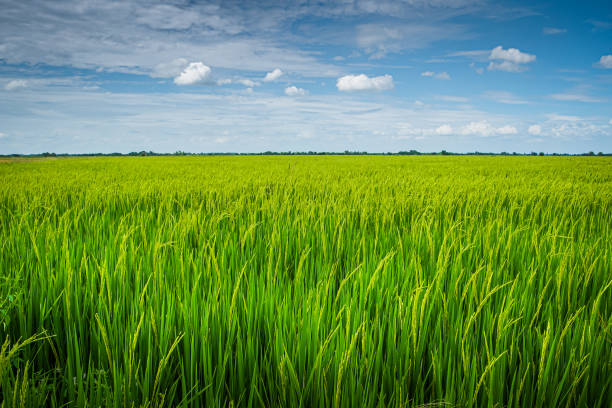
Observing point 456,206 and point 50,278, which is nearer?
point 50,278

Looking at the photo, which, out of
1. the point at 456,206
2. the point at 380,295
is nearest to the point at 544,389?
the point at 380,295

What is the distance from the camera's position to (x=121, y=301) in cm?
128

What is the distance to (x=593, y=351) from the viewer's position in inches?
39.7

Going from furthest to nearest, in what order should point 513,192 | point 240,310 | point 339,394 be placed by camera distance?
1. point 513,192
2. point 240,310
3. point 339,394

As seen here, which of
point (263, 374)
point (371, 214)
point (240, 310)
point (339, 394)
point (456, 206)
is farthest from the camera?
point (456, 206)

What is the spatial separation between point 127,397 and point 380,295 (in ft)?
2.65

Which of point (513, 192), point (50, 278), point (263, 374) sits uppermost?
point (513, 192)

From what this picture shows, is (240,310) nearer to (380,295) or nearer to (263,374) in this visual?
(263,374)

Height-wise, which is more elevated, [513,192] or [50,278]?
[513,192]

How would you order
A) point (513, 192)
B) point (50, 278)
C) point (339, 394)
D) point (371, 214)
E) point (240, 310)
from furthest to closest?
point (513, 192)
point (371, 214)
point (50, 278)
point (240, 310)
point (339, 394)

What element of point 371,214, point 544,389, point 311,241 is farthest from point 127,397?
point 371,214

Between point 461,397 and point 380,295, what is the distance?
411 millimetres

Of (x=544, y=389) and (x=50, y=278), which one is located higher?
(x=50, y=278)

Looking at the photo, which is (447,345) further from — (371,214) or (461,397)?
(371,214)
